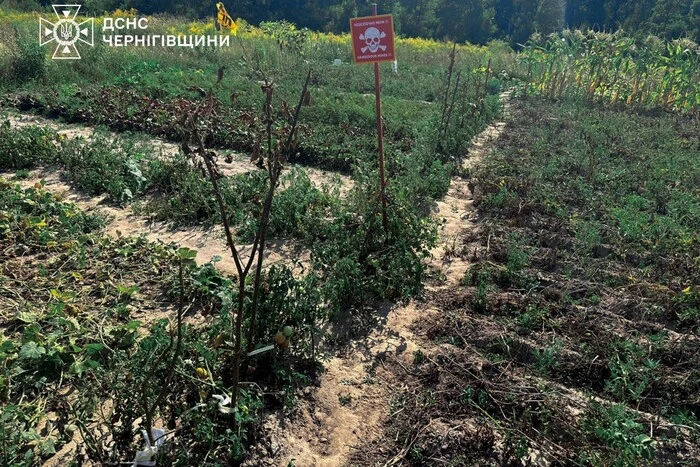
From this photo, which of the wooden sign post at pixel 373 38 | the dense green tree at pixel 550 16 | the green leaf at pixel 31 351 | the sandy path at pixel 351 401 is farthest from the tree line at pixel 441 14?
the green leaf at pixel 31 351

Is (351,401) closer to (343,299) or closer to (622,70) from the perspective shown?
(343,299)

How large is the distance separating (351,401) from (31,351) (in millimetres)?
1868

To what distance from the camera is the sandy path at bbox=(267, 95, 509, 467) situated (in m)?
2.70

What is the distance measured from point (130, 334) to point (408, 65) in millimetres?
14271

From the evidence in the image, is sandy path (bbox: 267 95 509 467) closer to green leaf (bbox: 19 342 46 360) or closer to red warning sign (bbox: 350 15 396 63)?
green leaf (bbox: 19 342 46 360)

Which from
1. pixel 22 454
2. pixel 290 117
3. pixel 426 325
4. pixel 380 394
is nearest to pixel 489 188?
pixel 426 325

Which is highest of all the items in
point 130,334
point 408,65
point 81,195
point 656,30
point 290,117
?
point 656,30

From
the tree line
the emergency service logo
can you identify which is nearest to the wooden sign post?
the emergency service logo

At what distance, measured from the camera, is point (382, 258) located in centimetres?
411

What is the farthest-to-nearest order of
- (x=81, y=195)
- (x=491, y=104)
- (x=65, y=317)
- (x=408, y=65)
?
(x=408, y=65), (x=491, y=104), (x=81, y=195), (x=65, y=317)

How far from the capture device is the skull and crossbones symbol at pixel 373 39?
411cm

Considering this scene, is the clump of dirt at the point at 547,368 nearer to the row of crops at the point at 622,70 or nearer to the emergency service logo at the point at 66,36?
the row of crops at the point at 622,70

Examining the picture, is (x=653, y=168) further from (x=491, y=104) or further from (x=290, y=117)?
(x=290, y=117)

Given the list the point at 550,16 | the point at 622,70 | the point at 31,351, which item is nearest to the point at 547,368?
the point at 31,351
